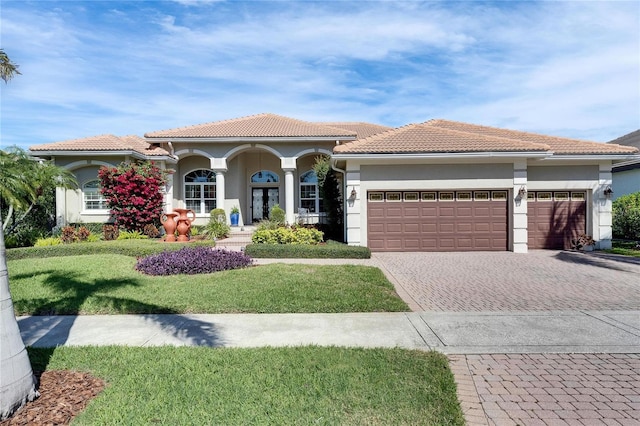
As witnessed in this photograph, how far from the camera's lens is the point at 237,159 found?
1928 cm

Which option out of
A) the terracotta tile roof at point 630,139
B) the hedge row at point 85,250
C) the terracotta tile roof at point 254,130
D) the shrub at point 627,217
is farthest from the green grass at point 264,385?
the terracotta tile roof at point 630,139

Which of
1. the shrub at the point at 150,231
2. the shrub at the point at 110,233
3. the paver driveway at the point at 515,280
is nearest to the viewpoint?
the paver driveway at the point at 515,280

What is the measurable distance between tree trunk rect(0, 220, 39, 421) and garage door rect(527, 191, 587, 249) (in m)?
15.6

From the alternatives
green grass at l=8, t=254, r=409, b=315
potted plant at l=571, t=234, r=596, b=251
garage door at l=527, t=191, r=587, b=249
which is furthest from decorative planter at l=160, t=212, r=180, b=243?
potted plant at l=571, t=234, r=596, b=251

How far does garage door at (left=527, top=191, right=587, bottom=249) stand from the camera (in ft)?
46.8

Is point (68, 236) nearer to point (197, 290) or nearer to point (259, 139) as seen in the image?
point (259, 139)

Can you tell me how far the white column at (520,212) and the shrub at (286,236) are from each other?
7374 mm

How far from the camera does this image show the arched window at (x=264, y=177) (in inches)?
797

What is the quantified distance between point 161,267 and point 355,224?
22.9 feet

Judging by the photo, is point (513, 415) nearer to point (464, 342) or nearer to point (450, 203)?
point (464, 342)

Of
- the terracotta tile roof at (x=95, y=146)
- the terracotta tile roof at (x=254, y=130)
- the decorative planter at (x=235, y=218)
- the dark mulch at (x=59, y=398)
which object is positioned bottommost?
the dark mulch at (x=59, y=398)

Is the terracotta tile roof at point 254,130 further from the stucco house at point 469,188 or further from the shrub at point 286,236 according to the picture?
the shrub at point 286,236

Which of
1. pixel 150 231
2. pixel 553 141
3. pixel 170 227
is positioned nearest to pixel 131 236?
Result: pixel 150 231

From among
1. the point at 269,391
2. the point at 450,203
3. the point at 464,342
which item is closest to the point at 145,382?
the point at 269,391
